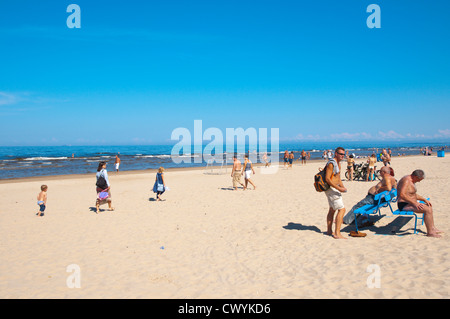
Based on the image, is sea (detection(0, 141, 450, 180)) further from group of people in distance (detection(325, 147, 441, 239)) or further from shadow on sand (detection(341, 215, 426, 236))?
group of people in distance (detection(325, 147, 441, 239))

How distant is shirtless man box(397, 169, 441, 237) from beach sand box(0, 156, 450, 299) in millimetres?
304

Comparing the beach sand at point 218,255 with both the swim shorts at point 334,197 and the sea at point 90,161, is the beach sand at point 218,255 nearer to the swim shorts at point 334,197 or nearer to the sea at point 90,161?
the swim shorts at point 334,197

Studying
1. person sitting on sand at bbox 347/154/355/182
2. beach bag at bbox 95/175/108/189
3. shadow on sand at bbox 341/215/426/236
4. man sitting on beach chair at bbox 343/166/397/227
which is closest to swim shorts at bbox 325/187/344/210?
man sitting on beach chair at bbox 343/166/397/227

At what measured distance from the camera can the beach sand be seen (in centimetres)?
439

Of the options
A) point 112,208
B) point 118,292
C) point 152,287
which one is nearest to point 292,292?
point 152,287

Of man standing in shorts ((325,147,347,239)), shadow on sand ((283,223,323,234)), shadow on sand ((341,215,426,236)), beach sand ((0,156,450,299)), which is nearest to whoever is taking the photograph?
beach sand ((0,156,450,299))

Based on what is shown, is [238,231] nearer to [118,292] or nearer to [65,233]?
[118,292]

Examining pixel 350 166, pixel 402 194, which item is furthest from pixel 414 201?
pixel 350 166

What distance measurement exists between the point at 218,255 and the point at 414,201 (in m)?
4.14

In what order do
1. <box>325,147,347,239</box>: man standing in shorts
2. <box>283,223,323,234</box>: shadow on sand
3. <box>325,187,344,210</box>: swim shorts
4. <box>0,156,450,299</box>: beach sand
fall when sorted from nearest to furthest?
<box>0,156,450,299</box>: beach sand → <box>325,147,347,239</box>: man standing in shorts → <box>325,187,344,210</box>: swim shorts → <box>283,223,323,234</box>: shadow on sand

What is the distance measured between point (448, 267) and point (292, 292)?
2.59m

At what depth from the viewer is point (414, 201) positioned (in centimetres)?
618

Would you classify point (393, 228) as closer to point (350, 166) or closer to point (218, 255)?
point (218, 255)

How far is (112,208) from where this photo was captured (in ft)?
34.6
